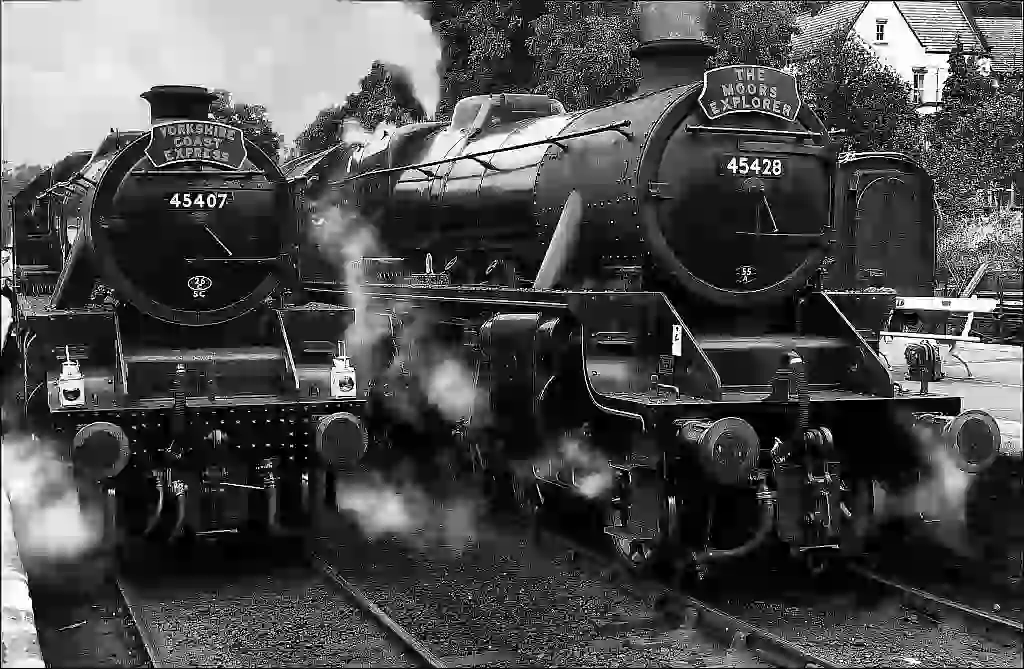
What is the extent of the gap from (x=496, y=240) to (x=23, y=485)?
4459 millimetres

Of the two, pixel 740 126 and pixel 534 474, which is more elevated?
pixel 740 126

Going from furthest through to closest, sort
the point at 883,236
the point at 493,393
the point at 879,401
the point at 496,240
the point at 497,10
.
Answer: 1. the point at 497,10
2. the point at 883,236
3. the point at 496,240
4. the point at 493,393
5. the point at 879,401

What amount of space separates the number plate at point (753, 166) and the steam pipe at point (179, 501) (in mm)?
4121

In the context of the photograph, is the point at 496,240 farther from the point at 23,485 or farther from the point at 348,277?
the point at 23,485

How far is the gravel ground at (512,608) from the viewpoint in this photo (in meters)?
5.91

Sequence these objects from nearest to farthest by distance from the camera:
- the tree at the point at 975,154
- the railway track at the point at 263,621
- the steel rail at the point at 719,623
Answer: the steel rail at the point at 719,623 < the railway track at the point at 263,621 < the tree at the point at 975,154

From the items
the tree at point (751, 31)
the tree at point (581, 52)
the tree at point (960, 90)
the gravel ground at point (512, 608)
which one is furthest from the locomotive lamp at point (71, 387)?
the tree at point (960, 90)

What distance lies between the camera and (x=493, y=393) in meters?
8.26

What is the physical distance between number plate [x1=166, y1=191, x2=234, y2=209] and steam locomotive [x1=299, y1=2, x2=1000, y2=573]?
2.01m

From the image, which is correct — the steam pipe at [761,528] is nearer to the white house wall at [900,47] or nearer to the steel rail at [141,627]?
the steel rail at [141,627]

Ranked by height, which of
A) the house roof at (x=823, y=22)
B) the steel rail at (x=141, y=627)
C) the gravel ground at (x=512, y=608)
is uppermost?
the house roof at (x=823, y=22)

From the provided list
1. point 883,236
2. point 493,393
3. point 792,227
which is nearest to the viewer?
point 792,227

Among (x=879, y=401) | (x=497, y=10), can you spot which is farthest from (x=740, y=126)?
(x=497, y=10)

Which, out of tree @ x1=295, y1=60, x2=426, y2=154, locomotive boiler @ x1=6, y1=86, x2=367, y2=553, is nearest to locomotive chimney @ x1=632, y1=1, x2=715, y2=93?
locomotive boiler @ x1=6, y1=86, x2=367, y2=553
